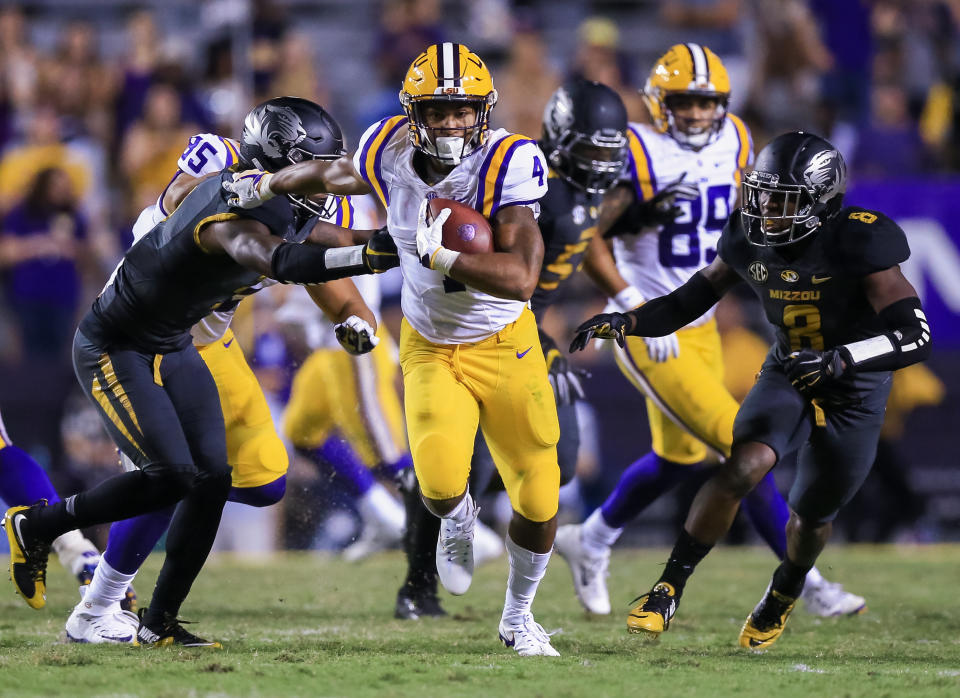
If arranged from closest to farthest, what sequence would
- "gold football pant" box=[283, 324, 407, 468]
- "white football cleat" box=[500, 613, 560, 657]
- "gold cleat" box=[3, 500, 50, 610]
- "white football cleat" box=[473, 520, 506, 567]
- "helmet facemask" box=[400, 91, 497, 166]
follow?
"helmet facemask" box=[400, 91, 497, 166] < "white football cleat" box=[500, 613, 560, 657] < "gold cleat" box=[3, 500, 50, 610] < "white football cleat" box=[473, 520, 506, 567] < "gold football pant" box=[283, 324, 407, 468]

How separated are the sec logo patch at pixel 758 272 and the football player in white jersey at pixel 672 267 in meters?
0.92

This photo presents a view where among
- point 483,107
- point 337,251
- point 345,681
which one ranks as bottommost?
point 345,681

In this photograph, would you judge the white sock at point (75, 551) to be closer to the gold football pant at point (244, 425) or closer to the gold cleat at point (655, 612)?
the gold football pant at point (244, 425)

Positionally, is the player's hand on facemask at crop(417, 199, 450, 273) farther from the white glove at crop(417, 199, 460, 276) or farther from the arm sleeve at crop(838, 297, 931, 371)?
the arm sleeve at crop(838, 297, 931, 371)

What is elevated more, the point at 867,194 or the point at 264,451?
the point at 867,194

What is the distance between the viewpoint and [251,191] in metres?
4.29

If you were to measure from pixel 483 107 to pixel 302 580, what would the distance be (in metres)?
3.09

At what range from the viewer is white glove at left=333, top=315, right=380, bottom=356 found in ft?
14.4

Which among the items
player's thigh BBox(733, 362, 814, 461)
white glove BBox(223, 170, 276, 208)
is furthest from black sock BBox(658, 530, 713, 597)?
white glove BBox(223, 170, 276, 208)

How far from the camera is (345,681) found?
3785 mm

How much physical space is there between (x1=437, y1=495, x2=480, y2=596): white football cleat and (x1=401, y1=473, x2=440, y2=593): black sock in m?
0.72

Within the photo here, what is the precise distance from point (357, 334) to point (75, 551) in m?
1.76

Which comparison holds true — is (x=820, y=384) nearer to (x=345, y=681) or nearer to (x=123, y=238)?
(x=345, y=681)

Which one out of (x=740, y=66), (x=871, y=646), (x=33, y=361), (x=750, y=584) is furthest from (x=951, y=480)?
(x=33, y=361)
